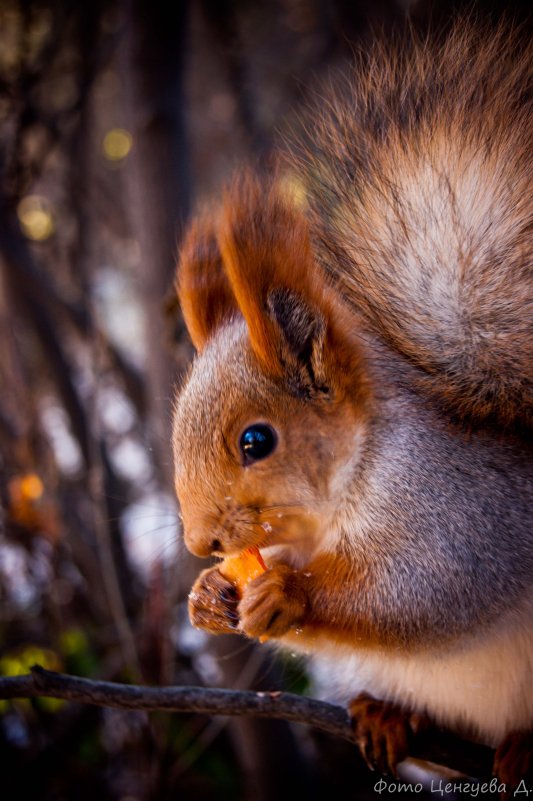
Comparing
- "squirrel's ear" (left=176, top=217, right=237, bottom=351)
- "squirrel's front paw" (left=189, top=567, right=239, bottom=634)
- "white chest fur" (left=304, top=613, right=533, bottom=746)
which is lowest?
"white chest fur" (left=304, top=613, right=533, bottom=746)

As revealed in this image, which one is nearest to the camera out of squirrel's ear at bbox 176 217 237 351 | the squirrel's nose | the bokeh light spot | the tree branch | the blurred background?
the tree branch

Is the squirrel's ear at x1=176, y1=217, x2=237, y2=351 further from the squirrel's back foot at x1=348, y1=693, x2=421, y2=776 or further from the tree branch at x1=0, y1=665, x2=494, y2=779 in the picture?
the squirrel's back foot at x1=348, y1=693, x2=421, y2=776

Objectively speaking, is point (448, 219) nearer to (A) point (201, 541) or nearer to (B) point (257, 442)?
(B) point (257, 442)

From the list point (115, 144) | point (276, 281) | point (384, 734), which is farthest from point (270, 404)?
point (115, 144)

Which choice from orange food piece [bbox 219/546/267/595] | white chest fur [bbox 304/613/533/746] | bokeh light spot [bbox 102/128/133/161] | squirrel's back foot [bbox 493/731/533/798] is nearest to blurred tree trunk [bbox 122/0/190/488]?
orange food piece [bbox 219/546/267/595]

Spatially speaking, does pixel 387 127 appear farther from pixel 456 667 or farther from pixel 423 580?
pixel 456 667

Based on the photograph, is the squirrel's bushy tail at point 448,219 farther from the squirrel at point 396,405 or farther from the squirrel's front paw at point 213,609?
the squirrel's front paw at point 213,609
